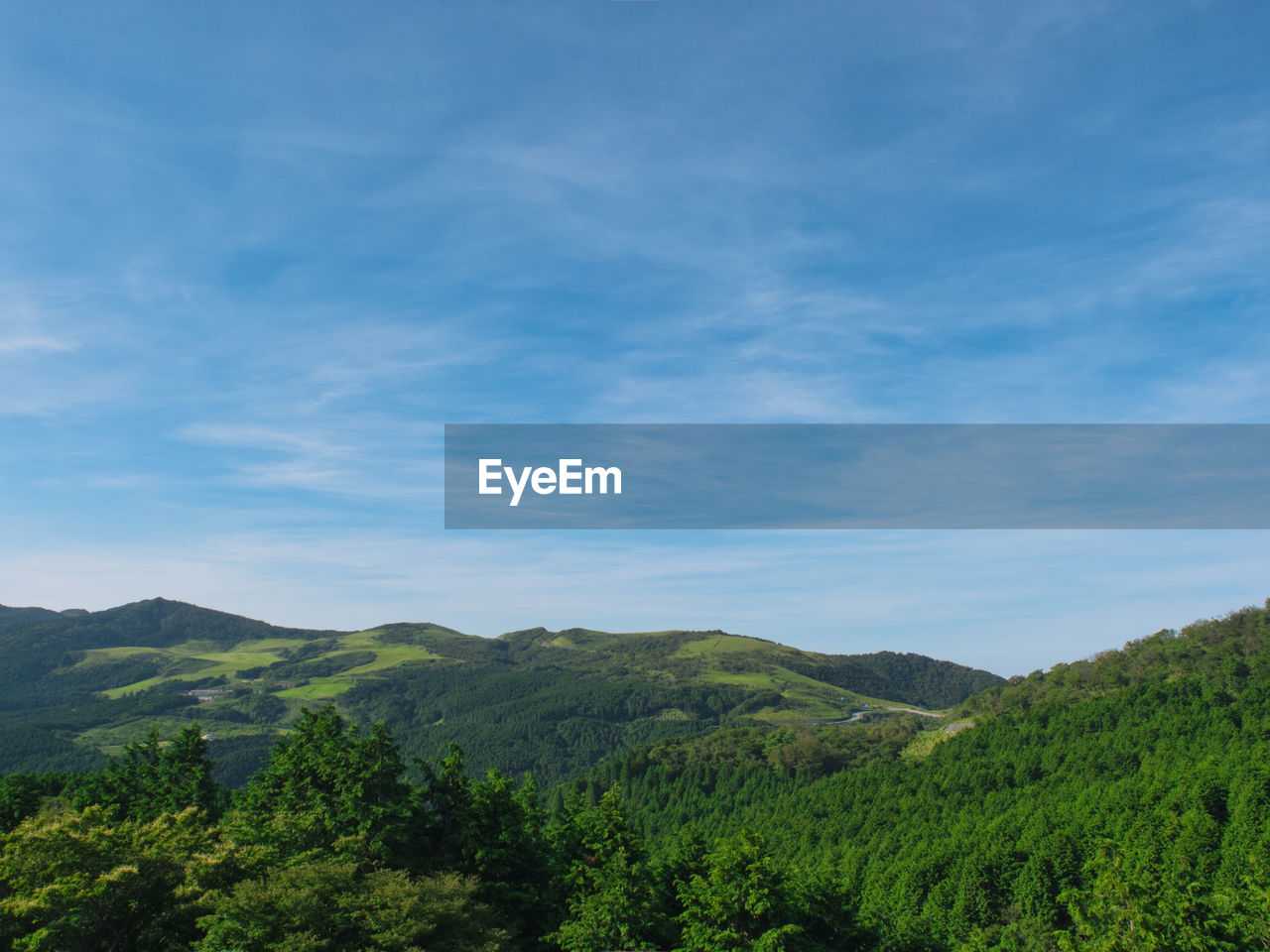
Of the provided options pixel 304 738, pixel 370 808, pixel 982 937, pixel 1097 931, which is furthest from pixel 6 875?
pixel 982 937

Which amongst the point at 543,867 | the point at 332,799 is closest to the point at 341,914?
the point at 332,799

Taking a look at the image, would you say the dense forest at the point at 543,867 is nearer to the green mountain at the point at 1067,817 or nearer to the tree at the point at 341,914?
the tree at the point at 341,914

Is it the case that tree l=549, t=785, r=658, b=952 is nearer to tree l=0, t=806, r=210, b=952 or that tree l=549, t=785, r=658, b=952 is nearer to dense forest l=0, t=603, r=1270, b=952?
dense forest l=0, t=603, r=1270, b=952

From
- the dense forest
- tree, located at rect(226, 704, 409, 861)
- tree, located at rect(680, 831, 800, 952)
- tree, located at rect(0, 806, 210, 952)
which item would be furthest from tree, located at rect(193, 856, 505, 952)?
tree, located at rect(680, 831, 800, 952)

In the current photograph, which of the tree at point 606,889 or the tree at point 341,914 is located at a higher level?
the tree at point 341,914

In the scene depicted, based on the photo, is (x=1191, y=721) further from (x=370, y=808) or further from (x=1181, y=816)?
(x=370, y=808)

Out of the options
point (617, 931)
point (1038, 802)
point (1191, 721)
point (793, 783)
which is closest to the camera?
point (617, 931)

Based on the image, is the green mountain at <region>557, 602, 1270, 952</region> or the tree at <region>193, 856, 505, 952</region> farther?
the green mountain at <region>557, 602, 1270, 952</region>

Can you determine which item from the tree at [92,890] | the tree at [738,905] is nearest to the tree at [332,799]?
the tree at [92,890]
